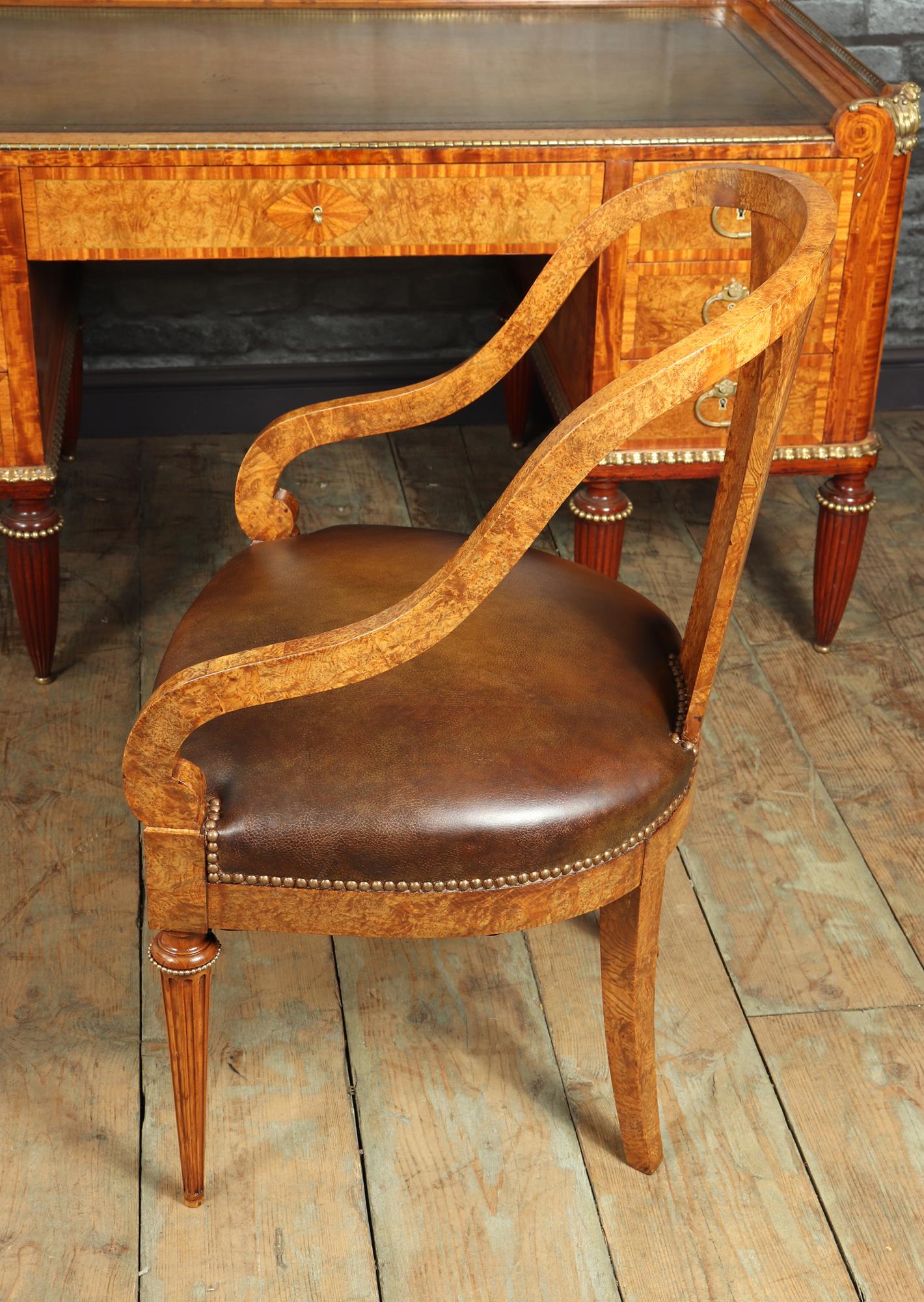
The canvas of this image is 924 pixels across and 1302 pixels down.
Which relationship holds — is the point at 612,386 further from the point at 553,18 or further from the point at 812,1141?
the point at 553,18

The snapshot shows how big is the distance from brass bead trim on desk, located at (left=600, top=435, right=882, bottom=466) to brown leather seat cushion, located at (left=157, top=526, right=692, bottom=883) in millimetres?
681

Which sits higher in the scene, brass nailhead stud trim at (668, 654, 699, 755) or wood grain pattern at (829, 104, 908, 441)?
wood grain pattern at (829, 104, 908, 441)

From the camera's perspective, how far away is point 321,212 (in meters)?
1.78

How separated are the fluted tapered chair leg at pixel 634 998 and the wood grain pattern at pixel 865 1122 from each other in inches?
7.8

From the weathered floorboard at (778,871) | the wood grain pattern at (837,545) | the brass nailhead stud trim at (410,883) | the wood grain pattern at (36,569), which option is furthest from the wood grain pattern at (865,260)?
the wood grain pattern at (36,569)

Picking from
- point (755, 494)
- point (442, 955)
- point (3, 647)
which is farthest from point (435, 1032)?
point (3, 647)

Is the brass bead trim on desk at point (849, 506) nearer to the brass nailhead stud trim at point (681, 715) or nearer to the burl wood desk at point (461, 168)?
the burl wood desk at point (461, 168)

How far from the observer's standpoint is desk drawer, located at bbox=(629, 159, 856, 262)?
1.80 m

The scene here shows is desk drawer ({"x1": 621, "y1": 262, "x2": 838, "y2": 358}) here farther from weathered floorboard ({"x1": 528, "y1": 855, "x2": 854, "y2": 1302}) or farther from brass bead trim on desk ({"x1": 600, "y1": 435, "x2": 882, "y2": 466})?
weathered floorboard ({"x1": 528, "y1": 855, "x2": 854, "y2": 1302})

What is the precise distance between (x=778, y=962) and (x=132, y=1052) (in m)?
0.75

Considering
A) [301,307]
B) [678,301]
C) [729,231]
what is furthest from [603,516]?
[301,307]

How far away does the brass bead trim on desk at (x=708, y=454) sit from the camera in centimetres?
200

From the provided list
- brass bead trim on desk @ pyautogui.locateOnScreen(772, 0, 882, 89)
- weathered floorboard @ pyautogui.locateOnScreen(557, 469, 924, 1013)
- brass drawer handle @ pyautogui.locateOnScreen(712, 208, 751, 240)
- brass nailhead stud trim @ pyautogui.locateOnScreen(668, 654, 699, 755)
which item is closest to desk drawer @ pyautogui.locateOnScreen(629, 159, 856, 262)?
brass drawer handle @ pyautogui.locateOnScreen(712, 208, 751, 240)

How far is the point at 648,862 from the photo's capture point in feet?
4.17
